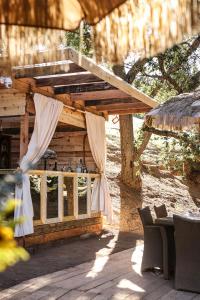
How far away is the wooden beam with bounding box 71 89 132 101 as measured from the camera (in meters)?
7.70

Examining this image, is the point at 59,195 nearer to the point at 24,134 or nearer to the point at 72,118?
the point at 24,134

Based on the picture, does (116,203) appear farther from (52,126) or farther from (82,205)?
(52,126)

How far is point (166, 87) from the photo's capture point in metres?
13.4

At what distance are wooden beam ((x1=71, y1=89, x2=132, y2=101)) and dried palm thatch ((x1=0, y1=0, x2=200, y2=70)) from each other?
5.14m

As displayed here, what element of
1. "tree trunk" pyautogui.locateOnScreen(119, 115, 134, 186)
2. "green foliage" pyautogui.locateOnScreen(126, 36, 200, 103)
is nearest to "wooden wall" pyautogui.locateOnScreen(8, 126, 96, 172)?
"tree trunk" pyautogui.locateOnScreen(119, 115, 134, 186)

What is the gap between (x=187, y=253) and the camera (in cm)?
425

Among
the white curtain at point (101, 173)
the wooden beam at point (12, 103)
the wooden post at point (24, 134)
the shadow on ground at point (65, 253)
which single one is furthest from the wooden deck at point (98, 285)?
the white curtain at point (101, 173)

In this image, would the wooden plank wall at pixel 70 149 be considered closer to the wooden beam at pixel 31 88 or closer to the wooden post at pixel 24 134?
the wooden beam at pixel 31 88

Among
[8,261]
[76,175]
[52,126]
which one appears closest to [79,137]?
[76,175]

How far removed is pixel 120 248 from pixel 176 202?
219 inches

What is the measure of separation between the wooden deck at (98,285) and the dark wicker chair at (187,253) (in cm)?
10

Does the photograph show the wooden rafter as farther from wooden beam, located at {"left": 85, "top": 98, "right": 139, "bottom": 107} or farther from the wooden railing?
Answer: the wooden railing

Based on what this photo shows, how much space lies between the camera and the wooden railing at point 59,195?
7320 millimetres

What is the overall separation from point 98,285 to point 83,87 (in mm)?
3784
